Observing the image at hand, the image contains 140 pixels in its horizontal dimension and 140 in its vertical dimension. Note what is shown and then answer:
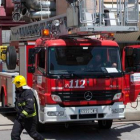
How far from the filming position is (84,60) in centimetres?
1001

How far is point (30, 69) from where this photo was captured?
10.6 metres

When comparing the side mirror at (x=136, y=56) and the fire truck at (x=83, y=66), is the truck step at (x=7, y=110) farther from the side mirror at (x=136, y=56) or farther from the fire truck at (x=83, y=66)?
the side mirror at (x=136, y=56)

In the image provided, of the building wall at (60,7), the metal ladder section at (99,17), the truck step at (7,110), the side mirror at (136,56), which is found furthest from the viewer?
the building wall at (60,7)

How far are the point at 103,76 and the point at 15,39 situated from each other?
566cm

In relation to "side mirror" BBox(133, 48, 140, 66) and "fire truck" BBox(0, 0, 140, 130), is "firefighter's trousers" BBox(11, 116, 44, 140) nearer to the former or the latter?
"fire truck" BBox(0, 0, 140, 130)

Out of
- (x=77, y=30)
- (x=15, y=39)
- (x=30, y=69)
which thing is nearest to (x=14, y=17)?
(x=15, y=39)

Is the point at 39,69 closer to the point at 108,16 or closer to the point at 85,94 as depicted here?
the point at 85,94

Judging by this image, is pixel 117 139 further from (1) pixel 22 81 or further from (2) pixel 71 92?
(1) pixel 22 81

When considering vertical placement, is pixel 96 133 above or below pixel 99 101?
below

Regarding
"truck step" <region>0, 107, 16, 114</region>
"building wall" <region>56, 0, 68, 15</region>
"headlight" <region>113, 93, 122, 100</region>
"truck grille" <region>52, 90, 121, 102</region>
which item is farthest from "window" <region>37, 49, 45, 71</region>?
"building wall" <region>56, 0, 68, 15</region>

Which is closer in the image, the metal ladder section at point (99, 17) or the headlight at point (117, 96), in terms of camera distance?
the metal ladder section at point (99, 17)

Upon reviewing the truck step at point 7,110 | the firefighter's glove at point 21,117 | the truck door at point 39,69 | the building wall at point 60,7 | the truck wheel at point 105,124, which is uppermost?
the building wall at point 60,7

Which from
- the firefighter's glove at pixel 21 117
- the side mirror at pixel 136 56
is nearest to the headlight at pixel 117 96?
the side mirror at pixel 136 56

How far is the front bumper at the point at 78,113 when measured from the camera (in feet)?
31.4
